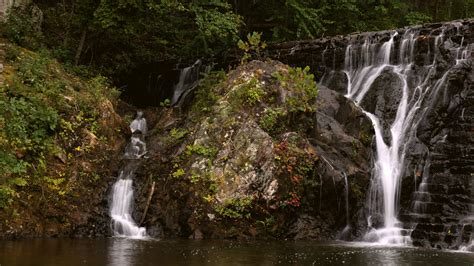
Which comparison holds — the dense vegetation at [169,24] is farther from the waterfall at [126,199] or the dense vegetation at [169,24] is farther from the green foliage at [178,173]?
the green foliage at [178,173]

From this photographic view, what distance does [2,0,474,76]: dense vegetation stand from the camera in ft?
52.7

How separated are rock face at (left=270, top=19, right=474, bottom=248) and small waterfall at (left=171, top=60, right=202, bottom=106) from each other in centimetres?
415

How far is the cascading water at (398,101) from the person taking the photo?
1180 cm

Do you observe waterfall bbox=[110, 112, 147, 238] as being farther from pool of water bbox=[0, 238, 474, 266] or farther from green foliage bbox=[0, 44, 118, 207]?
green foliage bbox=[0, 44, 118, 207]

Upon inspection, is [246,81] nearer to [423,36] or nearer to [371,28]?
[423,36]

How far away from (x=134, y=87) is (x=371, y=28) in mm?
11972

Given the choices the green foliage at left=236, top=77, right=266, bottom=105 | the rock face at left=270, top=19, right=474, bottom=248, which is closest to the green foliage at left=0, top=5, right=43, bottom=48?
the green foliage at left=236, top=77, right=266, bottom=105

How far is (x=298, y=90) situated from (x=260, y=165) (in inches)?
107

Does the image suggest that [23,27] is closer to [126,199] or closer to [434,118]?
[126,199]

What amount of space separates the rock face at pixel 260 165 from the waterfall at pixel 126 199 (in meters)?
0.25

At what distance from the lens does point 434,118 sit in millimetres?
13023

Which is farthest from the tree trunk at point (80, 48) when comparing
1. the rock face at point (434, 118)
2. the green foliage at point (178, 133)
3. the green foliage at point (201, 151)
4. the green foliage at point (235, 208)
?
the green foliage at point (235, 208)

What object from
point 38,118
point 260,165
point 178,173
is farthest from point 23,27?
point 260,165

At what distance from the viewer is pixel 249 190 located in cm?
1095
